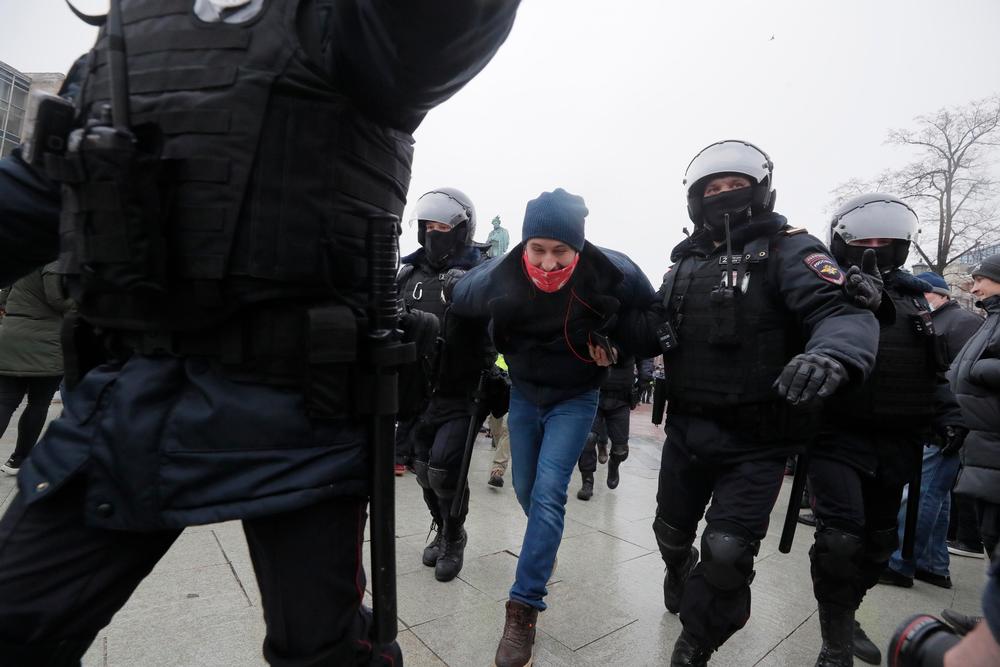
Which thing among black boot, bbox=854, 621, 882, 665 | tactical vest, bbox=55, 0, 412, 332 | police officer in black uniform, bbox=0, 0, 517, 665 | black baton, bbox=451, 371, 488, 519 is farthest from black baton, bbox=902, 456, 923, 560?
tactical vest, bbox=55, 0, 412, 332

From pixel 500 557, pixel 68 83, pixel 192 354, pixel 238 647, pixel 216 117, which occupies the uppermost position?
pixel 68 83

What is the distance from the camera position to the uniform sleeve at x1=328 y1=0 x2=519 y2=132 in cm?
101

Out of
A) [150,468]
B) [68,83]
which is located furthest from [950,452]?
[68,83]

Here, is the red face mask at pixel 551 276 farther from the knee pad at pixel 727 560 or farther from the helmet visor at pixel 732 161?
the knee pad at pixel 727 560

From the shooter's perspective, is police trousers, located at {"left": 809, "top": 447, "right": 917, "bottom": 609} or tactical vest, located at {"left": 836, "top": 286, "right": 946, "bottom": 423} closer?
police trousers, located at {"left": 809, "top": 447, "right": 917, "bottom": 609}

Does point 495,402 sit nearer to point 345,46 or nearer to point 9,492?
point 345,46

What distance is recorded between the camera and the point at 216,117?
1093mm

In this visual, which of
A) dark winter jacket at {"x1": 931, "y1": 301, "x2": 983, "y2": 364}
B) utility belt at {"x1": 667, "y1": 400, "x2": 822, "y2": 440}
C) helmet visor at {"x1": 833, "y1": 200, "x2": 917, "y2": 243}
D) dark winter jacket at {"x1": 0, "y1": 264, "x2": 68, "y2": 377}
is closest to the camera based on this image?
utility belt at {"x1": 667, "y1": 400, "x2": 822, "y2": 440}

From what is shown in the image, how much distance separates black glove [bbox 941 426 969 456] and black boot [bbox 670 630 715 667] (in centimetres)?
226

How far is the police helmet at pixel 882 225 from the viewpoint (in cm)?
323

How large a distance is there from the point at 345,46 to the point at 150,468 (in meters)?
0.88

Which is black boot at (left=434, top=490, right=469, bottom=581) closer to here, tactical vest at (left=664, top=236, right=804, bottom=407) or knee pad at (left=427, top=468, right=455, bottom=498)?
knee pad at (left=427, top=468, right=455, bottom=498)

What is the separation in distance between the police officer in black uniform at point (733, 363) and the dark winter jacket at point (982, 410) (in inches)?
55.7

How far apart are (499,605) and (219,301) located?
7.40 ft
